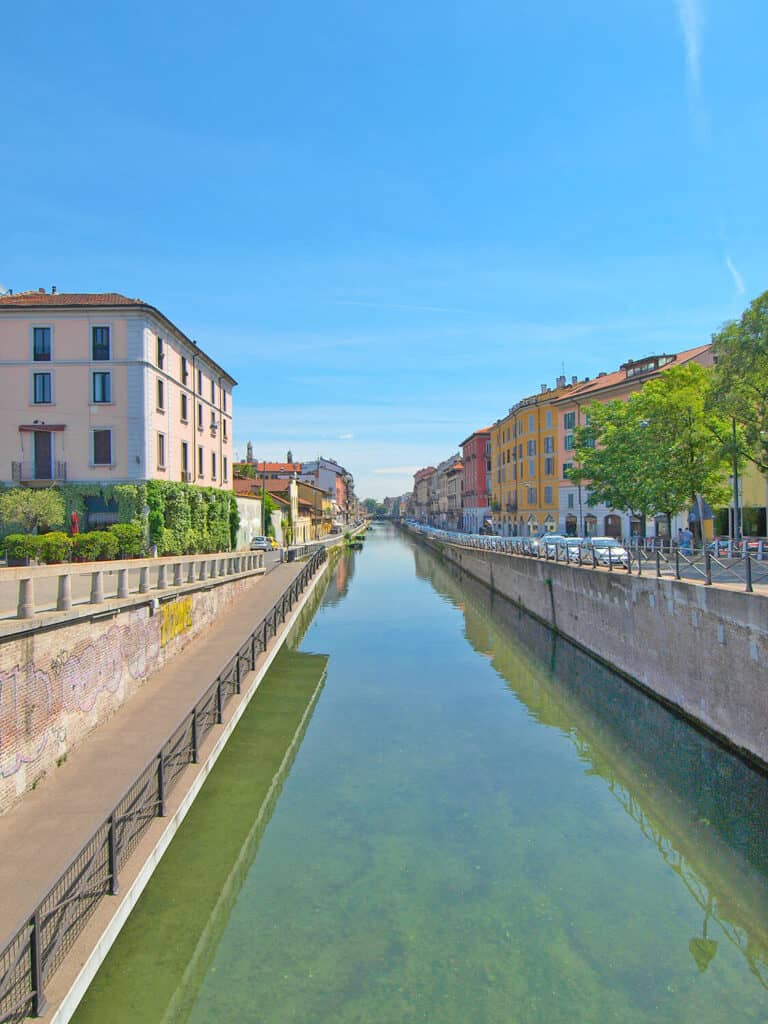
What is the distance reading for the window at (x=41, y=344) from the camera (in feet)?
106

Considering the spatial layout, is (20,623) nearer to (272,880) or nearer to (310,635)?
(272,880)

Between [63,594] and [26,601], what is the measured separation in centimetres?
109

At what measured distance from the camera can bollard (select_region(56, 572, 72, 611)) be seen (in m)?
10.7

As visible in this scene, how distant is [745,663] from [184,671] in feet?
41.1

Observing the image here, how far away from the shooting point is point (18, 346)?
3212 centimetres

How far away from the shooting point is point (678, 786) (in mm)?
12805

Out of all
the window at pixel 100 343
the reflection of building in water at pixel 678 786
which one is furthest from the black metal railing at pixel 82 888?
the window at pixel 100 343

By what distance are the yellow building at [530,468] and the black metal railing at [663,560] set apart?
11752 millimetres

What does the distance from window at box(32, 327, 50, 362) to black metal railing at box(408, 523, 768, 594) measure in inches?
1043

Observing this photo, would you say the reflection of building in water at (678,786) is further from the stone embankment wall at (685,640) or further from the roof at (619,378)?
the roof at (619,378)

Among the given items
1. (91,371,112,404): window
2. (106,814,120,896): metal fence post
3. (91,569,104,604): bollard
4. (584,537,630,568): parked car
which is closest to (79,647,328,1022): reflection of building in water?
(106,814,120,896): metal fence post

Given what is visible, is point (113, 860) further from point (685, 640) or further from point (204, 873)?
point (685, 640)

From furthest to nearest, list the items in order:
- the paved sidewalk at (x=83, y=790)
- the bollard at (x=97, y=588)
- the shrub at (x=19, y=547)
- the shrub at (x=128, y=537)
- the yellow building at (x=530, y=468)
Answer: the yellow building at (x=530, y=468) → the shrub at (x=128, y=537) → the shrub at (x=19, y=547) → the bollard at (x=97, y=588) → the paved sidewalk at (x=83, y=790)

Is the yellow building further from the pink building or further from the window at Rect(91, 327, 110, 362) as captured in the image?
the window at Rect(91, 327, 110, 362)
